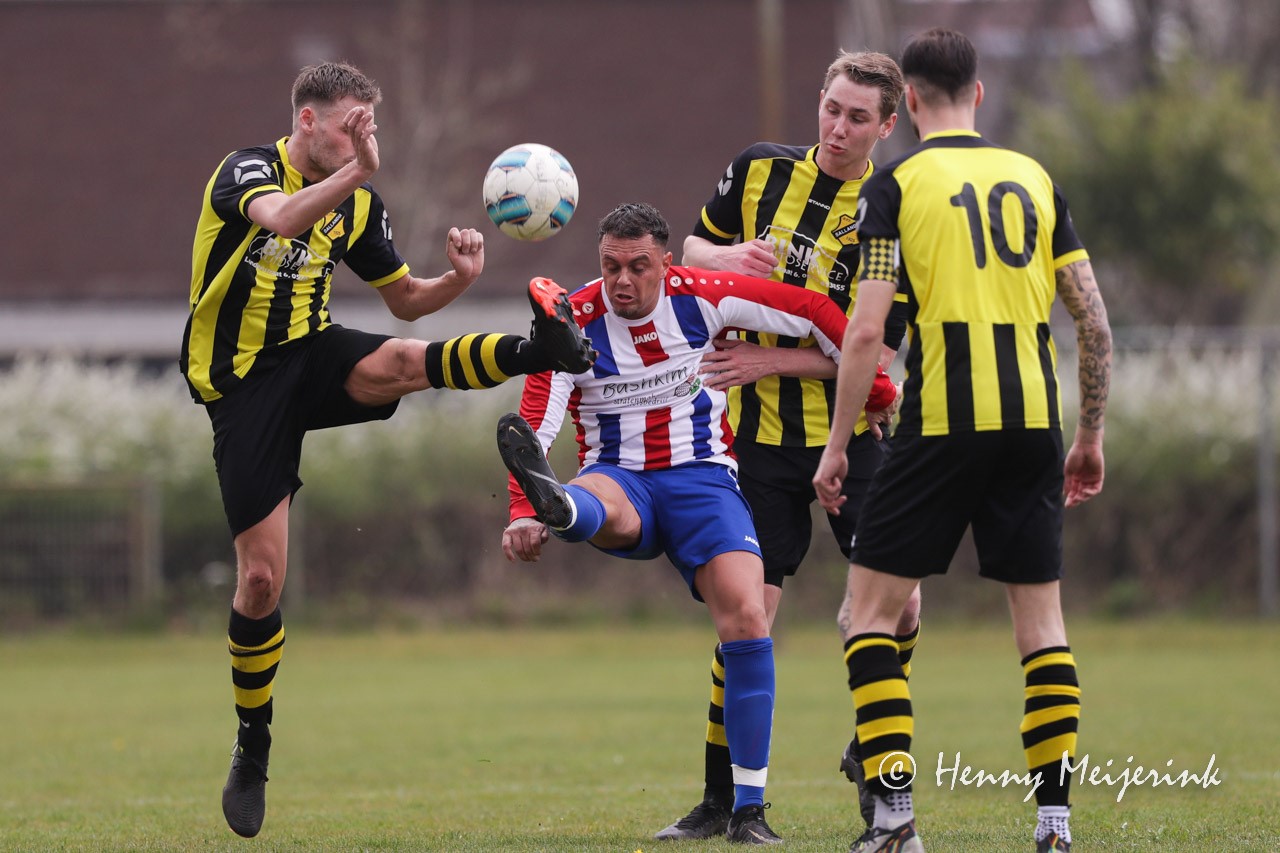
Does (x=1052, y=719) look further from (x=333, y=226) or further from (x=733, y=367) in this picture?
(x=333, y=226)

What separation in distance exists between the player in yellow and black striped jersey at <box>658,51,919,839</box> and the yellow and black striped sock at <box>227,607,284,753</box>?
177 centimetres

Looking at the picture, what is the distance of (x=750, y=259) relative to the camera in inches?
244

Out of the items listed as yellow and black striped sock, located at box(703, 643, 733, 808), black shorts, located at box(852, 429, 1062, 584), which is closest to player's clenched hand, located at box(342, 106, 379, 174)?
black shorts, located at box(852, 429, 1062, 584)

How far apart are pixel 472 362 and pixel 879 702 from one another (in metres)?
2.18

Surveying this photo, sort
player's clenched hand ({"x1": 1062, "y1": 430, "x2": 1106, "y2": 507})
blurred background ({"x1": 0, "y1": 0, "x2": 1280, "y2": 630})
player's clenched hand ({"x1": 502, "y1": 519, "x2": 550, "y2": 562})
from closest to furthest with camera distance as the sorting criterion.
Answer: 1. player's clenched hand ({"x1": 1062, "y1": 430, "x2": 1106, "y2": 507})
2. player's clenched hand ({"x1": 502, "y1": 519, "x2": 550, "y2": 562})
3. blurred background ({"x1": 0, "y1": 0, "x2": 1280, "y2": 630})

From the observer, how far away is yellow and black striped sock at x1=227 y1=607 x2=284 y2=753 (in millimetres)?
6410

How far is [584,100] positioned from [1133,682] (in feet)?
58.7

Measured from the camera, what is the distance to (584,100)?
28.0 m

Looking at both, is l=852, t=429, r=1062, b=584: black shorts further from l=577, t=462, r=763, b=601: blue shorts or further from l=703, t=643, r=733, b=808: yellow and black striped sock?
l=703, t=643, r=733, b=808: yellow and black striped sock

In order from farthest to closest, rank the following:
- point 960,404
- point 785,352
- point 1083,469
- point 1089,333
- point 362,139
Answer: point 785,352 < point 362,139 < point 1083,469 < point 1089,333 < point 960,404

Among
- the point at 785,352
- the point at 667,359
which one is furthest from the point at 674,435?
the point at 785,352

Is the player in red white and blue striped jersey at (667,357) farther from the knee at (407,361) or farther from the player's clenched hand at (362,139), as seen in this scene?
the player's clenched hand at (362,139)

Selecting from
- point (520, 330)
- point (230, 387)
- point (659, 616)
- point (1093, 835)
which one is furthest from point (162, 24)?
point (1093, 835)

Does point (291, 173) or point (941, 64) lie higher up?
point (941, 64)
